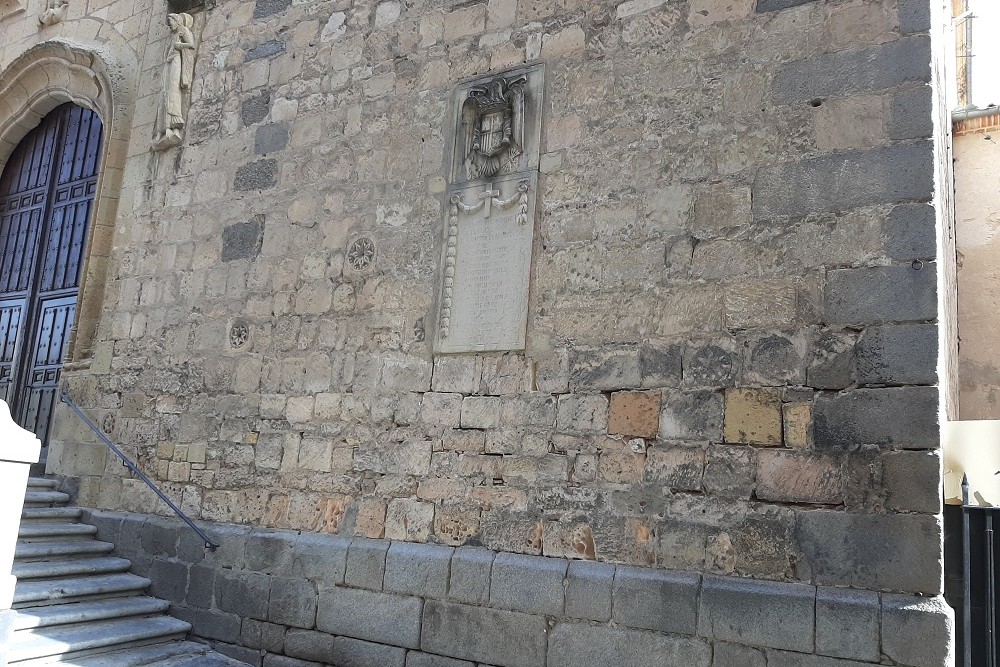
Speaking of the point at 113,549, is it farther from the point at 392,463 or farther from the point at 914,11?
the point at 914,11

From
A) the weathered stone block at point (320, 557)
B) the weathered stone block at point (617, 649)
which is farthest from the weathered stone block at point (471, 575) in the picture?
the weathered stone block at point (320, 557)

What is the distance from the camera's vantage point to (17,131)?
7375mm

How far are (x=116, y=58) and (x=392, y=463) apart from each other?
4496mm

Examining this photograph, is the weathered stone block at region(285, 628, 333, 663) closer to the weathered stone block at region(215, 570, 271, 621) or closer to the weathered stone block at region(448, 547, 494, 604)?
the weathered stone block at region(215, 570, 271, 621)

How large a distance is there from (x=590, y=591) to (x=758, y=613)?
0.72 metres

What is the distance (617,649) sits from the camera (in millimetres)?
3369

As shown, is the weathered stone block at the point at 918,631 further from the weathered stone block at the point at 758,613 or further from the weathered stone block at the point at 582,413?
the weathered stone block at the point at 582,413

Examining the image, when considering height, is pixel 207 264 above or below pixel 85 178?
below

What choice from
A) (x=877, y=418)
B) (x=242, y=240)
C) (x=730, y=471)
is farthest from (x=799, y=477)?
(x=242, y=240)

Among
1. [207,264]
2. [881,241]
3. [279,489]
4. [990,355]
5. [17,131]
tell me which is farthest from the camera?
[17,131]

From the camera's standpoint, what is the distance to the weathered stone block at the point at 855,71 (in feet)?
10.8

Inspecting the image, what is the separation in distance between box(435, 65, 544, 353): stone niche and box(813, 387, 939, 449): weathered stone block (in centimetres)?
147

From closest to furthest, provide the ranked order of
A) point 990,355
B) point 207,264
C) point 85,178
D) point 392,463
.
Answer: point 392,463
point 207,264
point 990,355
point 85,178

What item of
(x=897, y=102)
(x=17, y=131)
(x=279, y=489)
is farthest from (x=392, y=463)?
(x=17, y=131)
